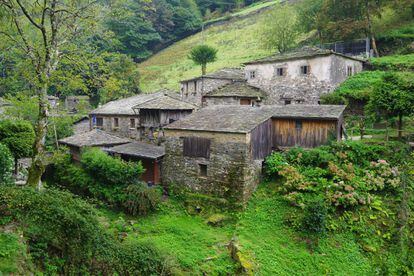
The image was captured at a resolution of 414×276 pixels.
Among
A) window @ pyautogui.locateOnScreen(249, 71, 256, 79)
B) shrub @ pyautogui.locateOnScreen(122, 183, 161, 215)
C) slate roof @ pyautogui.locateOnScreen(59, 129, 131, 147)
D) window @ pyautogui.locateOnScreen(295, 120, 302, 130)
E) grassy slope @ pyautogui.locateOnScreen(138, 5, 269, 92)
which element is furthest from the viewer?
grassy slope @ pyautogui.locateOnScreen(138, 5, 269, 92)

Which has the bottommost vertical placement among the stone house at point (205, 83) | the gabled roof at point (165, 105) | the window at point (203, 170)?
the window at point (203, 170)

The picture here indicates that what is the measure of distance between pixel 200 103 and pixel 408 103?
58.3 ft

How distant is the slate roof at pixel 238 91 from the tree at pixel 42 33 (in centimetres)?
1704

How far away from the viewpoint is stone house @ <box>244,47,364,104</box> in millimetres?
27578

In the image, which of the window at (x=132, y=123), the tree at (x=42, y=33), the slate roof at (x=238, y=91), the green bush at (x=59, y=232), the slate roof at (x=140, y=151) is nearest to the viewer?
the green bush at (x=59, y=232)

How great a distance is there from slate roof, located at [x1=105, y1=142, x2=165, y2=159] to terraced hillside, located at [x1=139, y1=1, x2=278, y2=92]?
23977 millimetres

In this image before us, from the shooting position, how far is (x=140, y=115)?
2723 cm

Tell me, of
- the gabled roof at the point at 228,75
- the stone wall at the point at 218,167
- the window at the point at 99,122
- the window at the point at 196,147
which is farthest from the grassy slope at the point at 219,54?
the window at the point at 196,147

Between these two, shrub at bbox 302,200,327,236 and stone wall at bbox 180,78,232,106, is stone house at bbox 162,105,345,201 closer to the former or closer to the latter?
shrub at bbox 302,200,327,236

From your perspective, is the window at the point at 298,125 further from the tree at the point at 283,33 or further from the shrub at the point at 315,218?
the tree at the point at 283,33

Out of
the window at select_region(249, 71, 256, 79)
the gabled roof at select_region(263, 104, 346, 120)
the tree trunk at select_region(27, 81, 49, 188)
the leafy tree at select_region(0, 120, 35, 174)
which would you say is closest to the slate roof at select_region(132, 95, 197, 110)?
the gabled roof at select_region(263, 104, 346, 120)

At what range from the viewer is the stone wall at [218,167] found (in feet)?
57.4

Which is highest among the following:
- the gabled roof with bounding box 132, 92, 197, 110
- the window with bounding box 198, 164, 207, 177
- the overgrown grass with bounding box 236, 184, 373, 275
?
the gabled roof with bounding box 132, 92, 197, 110

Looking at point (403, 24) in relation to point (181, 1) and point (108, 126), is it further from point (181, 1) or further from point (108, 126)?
point (181, 1)
